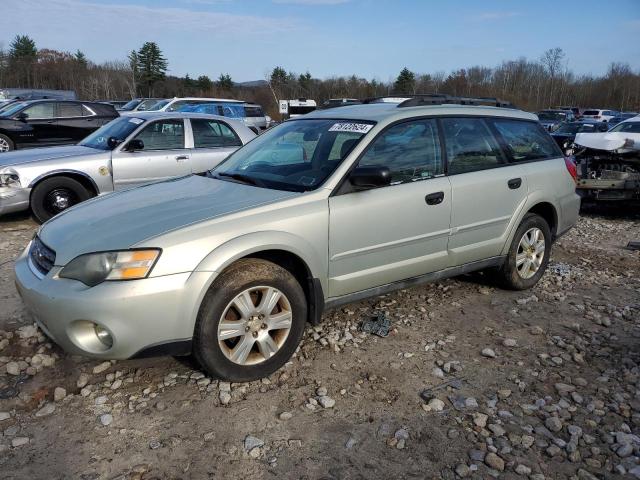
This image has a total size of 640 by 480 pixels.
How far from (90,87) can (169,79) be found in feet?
47.6

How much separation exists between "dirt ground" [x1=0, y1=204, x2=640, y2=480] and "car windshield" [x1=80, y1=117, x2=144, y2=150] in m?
3.54

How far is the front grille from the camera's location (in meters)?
3.14

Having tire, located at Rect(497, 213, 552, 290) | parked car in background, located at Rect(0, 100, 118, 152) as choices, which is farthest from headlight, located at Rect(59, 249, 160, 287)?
parked car in background, located at Rect(0, 100, 118, 152)

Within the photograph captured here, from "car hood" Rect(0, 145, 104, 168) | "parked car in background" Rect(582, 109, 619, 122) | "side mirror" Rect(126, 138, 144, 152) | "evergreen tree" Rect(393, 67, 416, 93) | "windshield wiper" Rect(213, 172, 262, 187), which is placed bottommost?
"windshield wiper" Rect(213, 172, 262, 187)

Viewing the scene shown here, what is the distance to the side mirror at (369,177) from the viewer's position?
11.3ft

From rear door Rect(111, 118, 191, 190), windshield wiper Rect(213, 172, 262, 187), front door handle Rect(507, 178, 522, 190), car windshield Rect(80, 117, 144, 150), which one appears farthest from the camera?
car windshield Rect(80, 117, 144, 150)

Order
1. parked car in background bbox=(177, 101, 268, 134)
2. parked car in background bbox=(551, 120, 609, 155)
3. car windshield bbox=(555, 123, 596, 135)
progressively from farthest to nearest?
car windshield bbox=(555, 123, 596, 135) < parked car in background bbox=(177, 101, 268, 134) < parked car in background bbox=(551, 120, 609, 155)

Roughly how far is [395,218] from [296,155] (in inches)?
36.4

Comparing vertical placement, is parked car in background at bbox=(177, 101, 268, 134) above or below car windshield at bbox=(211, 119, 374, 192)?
above

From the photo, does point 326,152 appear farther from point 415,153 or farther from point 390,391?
point 390,391

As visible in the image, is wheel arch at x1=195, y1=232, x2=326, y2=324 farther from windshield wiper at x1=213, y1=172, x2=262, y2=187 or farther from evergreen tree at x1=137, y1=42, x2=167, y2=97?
evergreen tree at x1=137, y1=42, x2=167, y2=97

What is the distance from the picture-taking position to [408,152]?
398cm

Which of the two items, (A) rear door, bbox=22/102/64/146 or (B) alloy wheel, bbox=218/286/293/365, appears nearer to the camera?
(B) alloy wheel, bbox=218/286/293/365

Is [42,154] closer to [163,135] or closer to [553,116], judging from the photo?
[163,135]
